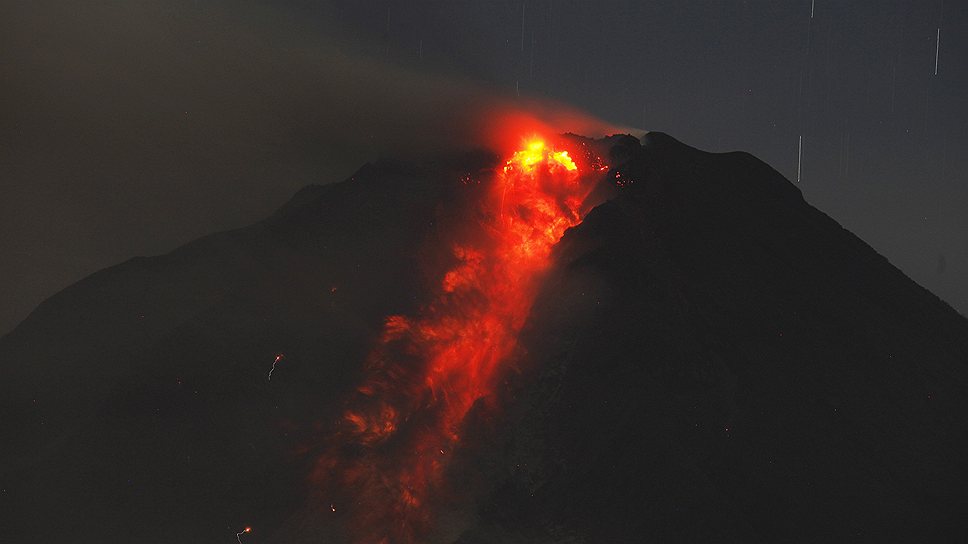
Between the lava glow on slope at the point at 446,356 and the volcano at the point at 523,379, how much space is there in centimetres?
11

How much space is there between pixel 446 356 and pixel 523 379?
399 cm

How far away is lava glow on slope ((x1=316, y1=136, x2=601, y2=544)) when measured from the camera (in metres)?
26.9

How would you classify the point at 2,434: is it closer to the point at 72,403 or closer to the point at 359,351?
the point at 72,403

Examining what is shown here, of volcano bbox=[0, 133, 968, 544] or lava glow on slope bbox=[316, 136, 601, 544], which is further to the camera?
lava glow on slope bbox=[316, 136, 601, 544]

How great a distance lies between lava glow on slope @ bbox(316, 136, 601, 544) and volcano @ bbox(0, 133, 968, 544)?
0.37ft

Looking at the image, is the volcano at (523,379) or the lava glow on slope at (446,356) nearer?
the volcano at (523,379)

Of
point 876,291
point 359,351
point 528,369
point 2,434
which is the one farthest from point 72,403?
point 876,291

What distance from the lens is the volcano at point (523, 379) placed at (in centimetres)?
2536

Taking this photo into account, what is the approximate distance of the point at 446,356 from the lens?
31.0 meters

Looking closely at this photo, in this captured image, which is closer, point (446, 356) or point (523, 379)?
point (523, 379)

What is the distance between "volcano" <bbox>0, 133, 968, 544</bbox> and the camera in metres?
25.4

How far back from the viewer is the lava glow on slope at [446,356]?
2692 cm

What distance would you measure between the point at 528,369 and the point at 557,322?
230cm

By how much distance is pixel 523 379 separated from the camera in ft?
93.8
